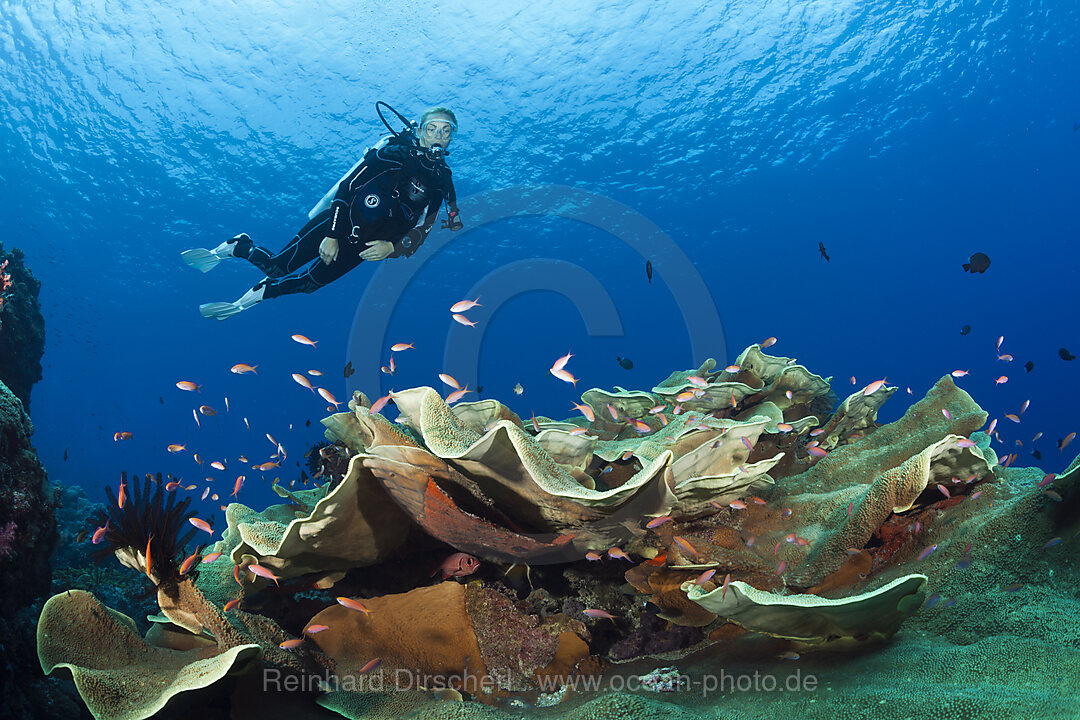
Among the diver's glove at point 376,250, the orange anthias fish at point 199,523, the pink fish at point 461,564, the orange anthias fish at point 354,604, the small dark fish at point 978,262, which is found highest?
the diver's glove at point 376,250

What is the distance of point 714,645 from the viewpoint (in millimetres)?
2270

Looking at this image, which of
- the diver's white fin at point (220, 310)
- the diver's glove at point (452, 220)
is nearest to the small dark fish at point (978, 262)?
the diver's glove at point (452, 220)

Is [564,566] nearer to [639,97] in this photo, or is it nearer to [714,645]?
[714,645]

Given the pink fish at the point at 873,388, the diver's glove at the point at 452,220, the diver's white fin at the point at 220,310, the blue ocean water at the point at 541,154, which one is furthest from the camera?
the blue ocean water at the point at 541,154

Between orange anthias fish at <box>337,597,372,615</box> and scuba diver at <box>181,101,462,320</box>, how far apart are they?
A: 4.74 metres

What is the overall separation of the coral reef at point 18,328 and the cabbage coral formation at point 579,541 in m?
9.01

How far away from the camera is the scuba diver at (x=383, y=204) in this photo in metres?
6.35

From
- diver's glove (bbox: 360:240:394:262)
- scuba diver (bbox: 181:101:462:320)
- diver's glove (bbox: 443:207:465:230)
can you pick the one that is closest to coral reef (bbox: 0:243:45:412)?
scuba diver (bbox: 181:101:462:320)

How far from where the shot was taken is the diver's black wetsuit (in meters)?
6.37

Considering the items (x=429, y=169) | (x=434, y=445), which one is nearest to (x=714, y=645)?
(x=434, y=445)

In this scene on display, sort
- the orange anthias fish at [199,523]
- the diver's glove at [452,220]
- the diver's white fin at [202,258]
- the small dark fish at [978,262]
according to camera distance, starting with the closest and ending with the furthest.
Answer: the orange anthias fish at [199,523]
the small dark fish at [978,262]
the diver's glove at [452,220]
the diver's white fin at [202,258]

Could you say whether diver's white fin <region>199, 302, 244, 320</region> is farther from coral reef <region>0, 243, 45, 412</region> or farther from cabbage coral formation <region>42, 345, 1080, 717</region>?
cabbage coral formation <region>42, 345, 1080, 717</region>

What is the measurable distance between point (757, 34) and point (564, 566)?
2852 cm

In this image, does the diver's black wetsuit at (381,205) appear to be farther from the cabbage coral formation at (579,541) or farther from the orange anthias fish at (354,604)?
the orange anthias fish at (354,604)
